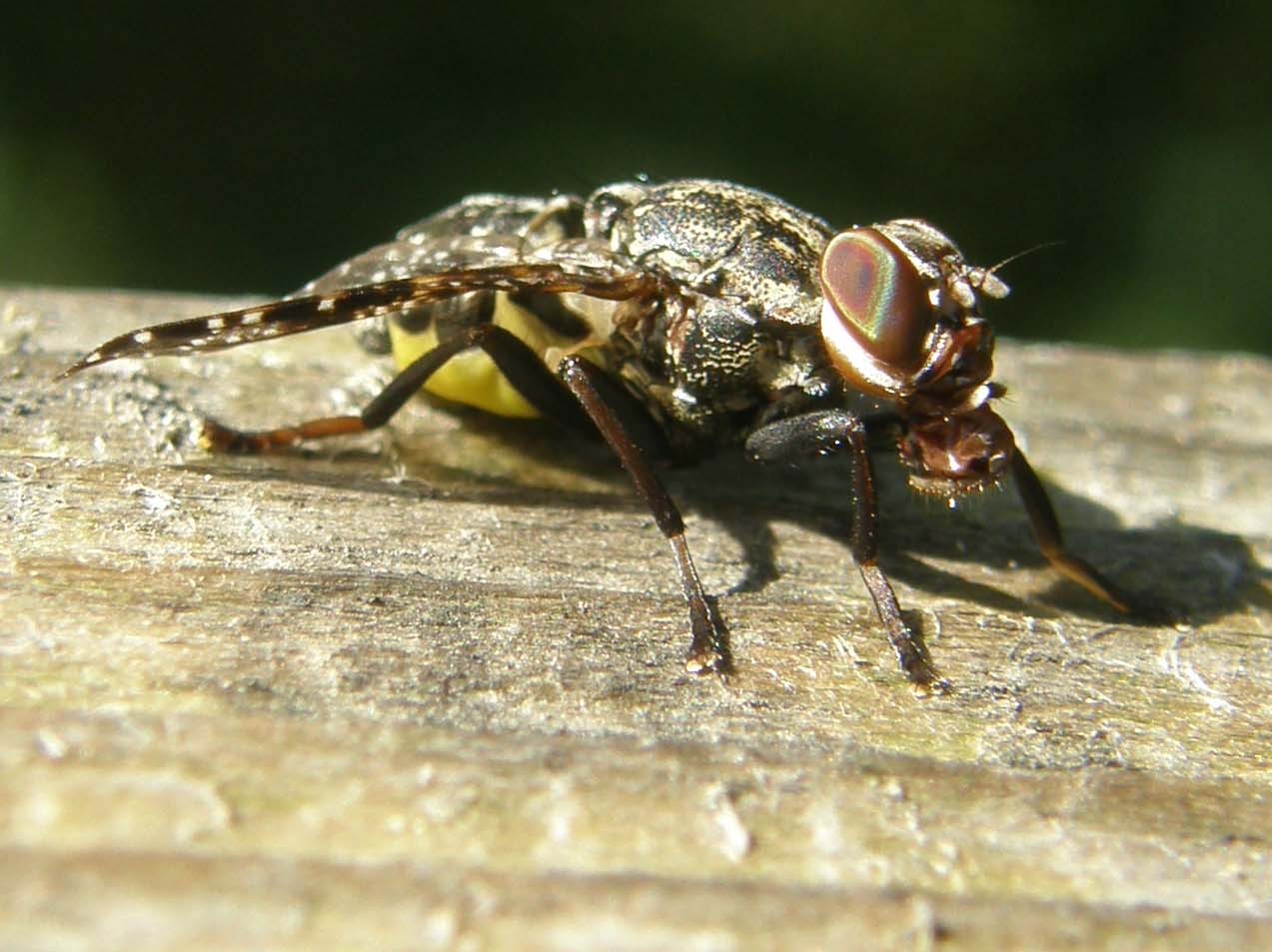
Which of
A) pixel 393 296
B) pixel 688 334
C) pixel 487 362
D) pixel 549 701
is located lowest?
pixel 549 701

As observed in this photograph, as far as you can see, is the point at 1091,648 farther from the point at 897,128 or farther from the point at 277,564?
the point at 897,128

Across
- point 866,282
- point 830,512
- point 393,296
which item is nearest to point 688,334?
point 866,282

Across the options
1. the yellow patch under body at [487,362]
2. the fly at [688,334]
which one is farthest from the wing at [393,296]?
the yellow patch under body at [487,362]

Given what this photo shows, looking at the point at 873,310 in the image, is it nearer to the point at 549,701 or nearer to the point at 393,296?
the point at 393,296

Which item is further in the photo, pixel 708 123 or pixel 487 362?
pixel 708 123

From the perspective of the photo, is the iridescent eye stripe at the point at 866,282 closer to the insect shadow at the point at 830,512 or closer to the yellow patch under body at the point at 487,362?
the insect shadow at the point at 830,512

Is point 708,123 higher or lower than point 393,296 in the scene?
lower

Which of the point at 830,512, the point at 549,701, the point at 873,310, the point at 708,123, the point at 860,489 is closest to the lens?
the point at 549,701
